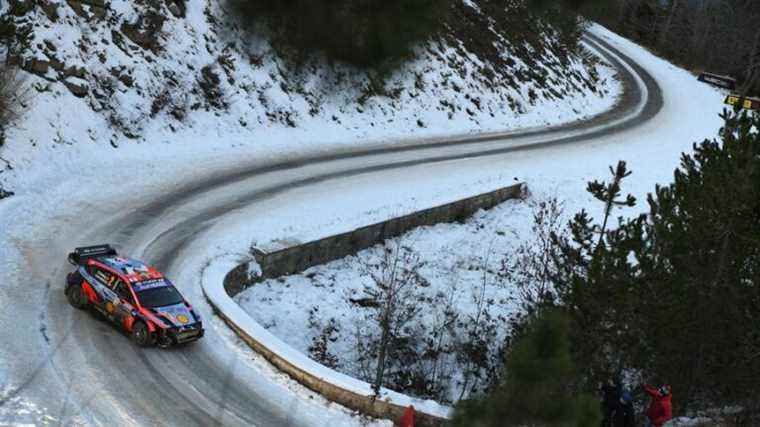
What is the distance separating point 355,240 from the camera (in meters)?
23.8

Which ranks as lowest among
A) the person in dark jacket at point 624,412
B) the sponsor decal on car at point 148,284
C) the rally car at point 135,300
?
the rally car at point 135,300

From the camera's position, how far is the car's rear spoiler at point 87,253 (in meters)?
17.0

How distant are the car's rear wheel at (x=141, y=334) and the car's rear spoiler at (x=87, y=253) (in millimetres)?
2601

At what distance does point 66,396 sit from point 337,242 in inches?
439

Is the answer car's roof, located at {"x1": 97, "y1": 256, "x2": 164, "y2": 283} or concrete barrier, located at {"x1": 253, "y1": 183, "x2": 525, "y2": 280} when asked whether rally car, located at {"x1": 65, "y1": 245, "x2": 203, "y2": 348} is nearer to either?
car's roof, located at {"x1": 97, "y1": 256, "x2": 164, "y2": 283}

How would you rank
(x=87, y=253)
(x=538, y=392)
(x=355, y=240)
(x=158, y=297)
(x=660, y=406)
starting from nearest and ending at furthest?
(x=538, y=392) < (x=660, y=406) < (x=158, y=297) < (x=87, y=253) < (x=355, y=240)

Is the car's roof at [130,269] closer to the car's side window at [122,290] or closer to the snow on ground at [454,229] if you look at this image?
the car's side window at [122,290]

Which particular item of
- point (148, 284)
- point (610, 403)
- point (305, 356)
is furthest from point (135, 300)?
point (610, 403)

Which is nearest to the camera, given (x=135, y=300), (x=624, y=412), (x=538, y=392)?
(x=538, y=392)

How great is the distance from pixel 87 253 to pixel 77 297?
1241 mm

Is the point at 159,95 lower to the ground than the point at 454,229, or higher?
higher

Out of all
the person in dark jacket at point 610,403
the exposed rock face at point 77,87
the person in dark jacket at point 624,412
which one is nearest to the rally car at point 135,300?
the person in dark jacket at point 610,403

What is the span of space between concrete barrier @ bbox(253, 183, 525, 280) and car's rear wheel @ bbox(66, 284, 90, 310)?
5.58 meters

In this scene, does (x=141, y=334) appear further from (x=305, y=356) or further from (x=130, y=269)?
(x=305, y=356)
